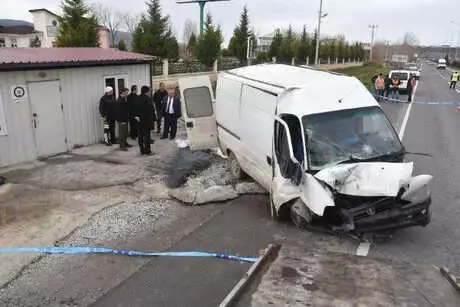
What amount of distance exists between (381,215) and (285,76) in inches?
135

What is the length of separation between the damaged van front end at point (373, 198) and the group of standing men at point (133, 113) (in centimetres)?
628

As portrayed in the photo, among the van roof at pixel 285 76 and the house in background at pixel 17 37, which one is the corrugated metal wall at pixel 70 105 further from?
the house in background at pixel 17 37

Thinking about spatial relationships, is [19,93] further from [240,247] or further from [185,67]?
[185,67]

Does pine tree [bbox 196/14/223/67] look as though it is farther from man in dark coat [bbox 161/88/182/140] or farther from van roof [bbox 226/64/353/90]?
van roof [bbox 226/64/353/90]

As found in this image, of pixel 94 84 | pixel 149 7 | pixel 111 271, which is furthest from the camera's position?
pixel 149 7

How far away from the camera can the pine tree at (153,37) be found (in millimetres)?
30391

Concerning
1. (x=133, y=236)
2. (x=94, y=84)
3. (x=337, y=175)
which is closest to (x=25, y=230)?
(x=133, y=236)

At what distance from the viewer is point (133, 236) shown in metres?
6.94

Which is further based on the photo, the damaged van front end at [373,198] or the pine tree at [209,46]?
the pine tree at [209,46]

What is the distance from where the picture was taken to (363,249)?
6.38m

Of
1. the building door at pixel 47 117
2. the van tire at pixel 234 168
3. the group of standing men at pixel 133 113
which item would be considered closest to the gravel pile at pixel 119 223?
the van tire at pixel 234 168

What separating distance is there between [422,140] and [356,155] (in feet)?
28.1

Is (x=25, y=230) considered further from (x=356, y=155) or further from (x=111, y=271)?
(x=356, y=155)

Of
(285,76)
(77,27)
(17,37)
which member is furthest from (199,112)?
(17,37)
